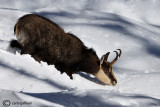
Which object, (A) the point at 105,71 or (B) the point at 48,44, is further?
(A) the point at 105,71

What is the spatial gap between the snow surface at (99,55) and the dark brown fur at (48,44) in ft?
0.66

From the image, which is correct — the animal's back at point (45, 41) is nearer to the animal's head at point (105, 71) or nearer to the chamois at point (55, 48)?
the chamois at point (55, 48)

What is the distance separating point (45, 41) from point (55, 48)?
0.24 meters

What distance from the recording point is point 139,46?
854 centimetres

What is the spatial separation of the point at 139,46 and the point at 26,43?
290 cm

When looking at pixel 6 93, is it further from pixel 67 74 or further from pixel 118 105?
pixel 67 74

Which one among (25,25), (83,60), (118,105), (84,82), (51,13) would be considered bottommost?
(118,105)

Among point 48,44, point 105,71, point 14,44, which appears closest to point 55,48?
point 48,44

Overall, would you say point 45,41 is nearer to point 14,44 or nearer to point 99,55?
point 14,44

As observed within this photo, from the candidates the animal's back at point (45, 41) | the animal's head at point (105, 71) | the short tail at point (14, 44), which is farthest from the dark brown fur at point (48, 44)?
the animal's head at point (105, 71)

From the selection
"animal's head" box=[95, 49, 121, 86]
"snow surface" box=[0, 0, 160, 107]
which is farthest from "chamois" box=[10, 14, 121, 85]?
"snow surface" box=[0, 0, 160, 107]

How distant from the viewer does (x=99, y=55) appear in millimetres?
7965

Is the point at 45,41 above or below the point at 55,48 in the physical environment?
above

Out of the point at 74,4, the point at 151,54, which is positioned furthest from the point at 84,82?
the point at 74,4
